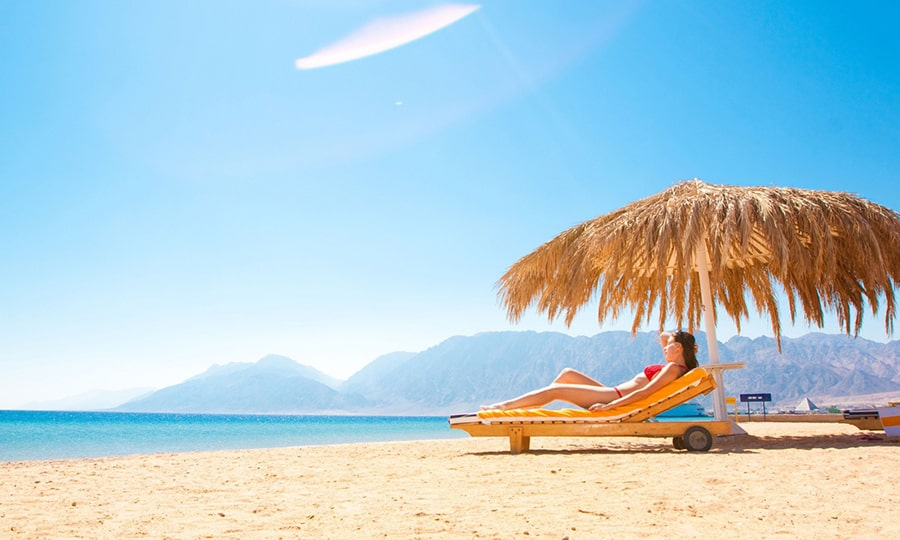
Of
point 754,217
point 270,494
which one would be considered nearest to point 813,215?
point 754,217

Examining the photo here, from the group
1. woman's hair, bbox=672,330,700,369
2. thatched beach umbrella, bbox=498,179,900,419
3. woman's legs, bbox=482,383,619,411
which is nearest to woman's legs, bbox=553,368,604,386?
woman's legs, bbox=482,383,619,411

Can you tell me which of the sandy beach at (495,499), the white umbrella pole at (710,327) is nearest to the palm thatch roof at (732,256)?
the white umbrella pole at (710,327)

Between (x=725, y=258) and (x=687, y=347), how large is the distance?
1445mm

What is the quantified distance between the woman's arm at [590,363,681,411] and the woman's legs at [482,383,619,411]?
131 mm

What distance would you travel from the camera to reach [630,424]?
221 inches

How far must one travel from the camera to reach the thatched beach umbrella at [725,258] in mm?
6609

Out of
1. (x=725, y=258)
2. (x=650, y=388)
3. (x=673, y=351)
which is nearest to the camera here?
(x=650, y=388)

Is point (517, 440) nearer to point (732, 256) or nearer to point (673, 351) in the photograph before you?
point (673, 351)

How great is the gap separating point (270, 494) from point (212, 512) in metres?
0.60

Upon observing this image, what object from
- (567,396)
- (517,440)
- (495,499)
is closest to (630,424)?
(567,396)

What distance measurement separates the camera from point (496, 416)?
19.3 feet

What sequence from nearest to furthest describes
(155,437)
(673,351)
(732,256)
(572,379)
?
(673,351), (572,379), (732,256), (155,437)

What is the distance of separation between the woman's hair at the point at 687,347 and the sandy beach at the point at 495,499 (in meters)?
0.99

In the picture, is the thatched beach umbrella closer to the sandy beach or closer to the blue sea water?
the sandy beach
